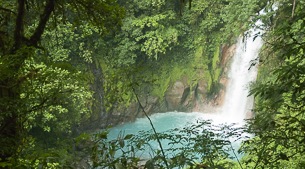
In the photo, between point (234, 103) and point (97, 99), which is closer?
point (97, 99)

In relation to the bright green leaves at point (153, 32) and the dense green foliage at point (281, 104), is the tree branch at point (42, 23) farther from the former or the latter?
the bright green leaves at point (153, 32)

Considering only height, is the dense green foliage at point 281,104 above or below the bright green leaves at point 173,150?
above

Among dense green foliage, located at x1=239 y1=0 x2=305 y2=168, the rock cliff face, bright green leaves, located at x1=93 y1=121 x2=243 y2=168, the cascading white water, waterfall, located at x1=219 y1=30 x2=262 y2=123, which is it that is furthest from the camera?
the rock cliff face

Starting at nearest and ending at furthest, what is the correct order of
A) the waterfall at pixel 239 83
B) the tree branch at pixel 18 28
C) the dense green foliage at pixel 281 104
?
the dense green foliage at pixel 281 104 → the tree branch at pixel 18 28 → the waterfall at pixel 239 83

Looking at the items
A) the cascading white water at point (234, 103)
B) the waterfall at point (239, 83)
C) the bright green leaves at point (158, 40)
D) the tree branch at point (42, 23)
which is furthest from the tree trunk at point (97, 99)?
the tree branch at point (42, 23)

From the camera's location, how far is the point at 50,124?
324 inches

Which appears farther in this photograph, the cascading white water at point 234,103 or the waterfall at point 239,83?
the waterfall at point 239,83

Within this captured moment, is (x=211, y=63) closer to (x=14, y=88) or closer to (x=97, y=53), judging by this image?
(x=97, y=53)

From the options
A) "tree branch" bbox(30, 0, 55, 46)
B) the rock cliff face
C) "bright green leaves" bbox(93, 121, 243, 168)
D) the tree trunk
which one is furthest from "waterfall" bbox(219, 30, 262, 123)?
"tree branch" bbox(30, 0, 55, 46)

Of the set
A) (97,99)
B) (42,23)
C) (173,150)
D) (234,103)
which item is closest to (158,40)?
(97,99)

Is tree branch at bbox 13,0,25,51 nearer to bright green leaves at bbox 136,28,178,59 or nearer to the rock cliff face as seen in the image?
bright green leaves at bbox 136,28,178,59

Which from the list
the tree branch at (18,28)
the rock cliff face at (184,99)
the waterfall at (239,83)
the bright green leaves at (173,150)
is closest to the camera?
the bright green leaves at (173,150)

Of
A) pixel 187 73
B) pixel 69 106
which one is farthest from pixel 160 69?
pixel 69 106

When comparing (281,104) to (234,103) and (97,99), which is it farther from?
(234,103)
